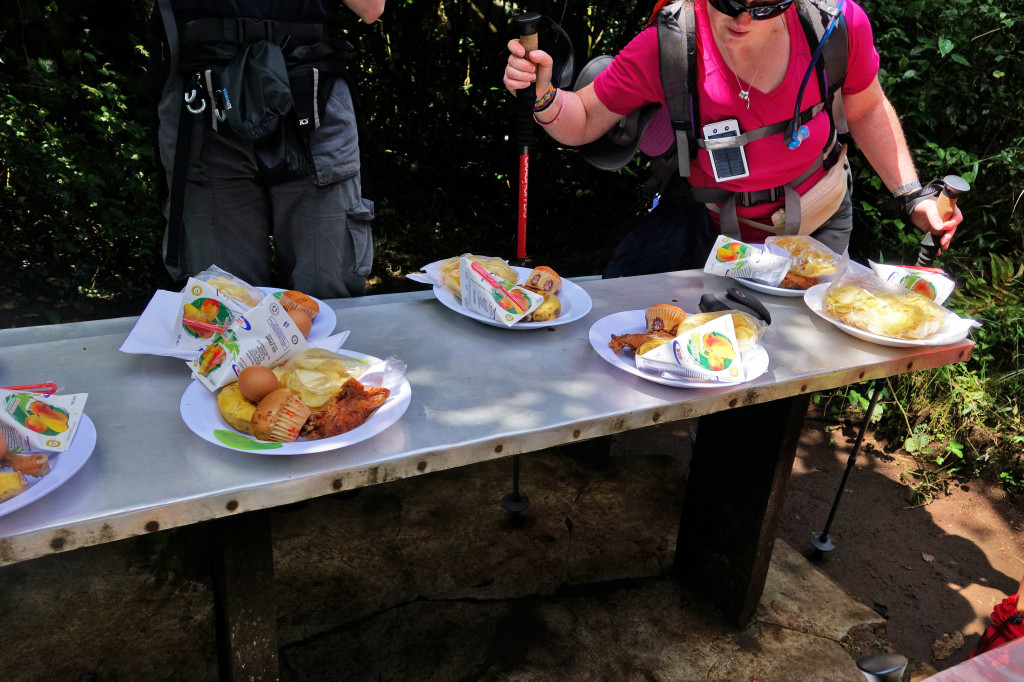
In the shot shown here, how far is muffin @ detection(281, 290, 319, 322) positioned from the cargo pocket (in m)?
0.76

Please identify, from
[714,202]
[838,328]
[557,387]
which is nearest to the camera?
[557,387]

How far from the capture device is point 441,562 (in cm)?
273

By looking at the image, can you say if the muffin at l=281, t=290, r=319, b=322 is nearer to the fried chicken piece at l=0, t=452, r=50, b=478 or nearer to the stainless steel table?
the stainless steel table

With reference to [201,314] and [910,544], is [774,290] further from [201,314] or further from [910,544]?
[910,544]

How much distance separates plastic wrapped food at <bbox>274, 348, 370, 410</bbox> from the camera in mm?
1401

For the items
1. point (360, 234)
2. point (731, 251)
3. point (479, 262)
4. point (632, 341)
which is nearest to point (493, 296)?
point (479, 262)

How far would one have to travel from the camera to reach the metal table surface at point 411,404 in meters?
1.19

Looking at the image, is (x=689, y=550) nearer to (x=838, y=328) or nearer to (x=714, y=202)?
(x=838, y=328)

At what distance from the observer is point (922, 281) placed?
84.1 inches

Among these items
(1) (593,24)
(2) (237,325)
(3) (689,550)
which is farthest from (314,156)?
(1) (593,24)

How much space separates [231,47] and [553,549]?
210cm

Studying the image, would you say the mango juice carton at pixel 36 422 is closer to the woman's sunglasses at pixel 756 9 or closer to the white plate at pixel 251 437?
the white plate at pixel 251 437

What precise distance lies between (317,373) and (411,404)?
203mm

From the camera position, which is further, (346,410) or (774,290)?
(774,290)
